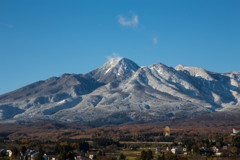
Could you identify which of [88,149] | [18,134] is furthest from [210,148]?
[18,134]

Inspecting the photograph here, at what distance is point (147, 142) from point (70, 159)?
66.6m

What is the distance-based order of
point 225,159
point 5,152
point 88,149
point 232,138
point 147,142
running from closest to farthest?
1. point 225,159
2. point 5,152
3. point 88,149
4. point 232,138
5. point 147,142

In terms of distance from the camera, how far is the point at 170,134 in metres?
171

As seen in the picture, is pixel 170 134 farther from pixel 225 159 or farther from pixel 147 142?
pixel 225 159

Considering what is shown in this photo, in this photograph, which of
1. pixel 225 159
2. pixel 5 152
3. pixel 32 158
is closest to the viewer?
pixel 225 159

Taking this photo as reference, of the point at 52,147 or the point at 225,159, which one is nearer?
the point at 225,159

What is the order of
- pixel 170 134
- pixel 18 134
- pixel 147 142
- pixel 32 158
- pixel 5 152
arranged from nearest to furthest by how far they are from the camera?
pixel 32 158
pixel 5 152
pixel 147 142
pixel 170 134
pixel 18 134

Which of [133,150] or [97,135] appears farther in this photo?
[97,135]

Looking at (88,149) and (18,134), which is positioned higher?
A: (18,134)

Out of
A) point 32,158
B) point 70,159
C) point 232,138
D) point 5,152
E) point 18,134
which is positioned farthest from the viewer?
point 18,134

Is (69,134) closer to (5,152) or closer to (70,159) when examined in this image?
(5,152)

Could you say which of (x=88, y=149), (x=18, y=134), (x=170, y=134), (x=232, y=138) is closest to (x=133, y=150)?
(x=88, y=149)

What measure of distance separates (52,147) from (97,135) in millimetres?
61145

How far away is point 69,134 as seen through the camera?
18150 cm
